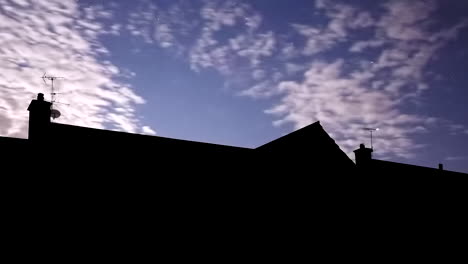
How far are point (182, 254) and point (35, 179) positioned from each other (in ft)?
21.1

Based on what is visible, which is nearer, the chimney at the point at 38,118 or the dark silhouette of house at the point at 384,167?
the chimney at the point at 38,118

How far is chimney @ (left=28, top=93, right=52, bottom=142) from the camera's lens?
53.7ft

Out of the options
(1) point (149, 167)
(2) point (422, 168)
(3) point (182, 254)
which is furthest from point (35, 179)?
(2) point (422, 168)

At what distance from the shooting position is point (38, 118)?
1669 cm

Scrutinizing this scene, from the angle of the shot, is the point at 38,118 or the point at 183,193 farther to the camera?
the point at 183,193

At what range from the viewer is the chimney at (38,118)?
16.4 m

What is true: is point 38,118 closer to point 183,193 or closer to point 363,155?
point 183,193

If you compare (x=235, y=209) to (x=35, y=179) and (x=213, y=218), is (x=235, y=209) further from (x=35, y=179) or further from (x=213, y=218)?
(x=35, y=179)

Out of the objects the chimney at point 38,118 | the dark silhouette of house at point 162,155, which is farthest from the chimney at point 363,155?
the chimney at point 38,118

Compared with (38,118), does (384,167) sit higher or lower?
lower

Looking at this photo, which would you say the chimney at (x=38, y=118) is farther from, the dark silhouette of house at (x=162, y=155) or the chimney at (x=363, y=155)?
the chimney at (x=363, y=155)

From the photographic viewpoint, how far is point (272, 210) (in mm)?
18125

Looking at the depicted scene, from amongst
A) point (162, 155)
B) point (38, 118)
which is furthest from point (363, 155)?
point (38, 118)

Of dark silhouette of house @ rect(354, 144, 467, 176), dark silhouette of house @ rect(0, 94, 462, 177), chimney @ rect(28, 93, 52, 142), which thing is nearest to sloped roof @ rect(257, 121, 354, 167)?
dark silhouette of house @ rect(0, 94, 462, 177)
